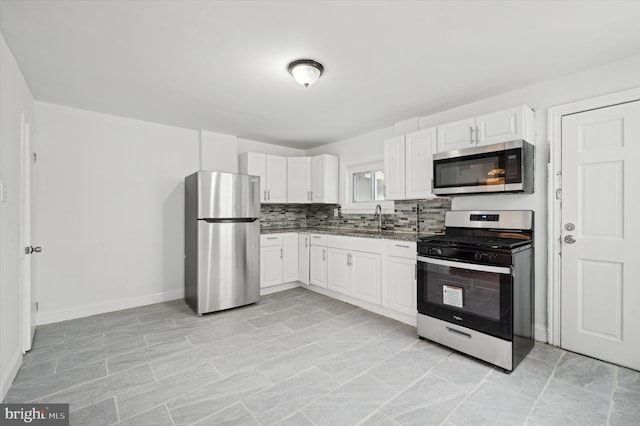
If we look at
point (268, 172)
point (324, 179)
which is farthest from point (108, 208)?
point (324, 179)

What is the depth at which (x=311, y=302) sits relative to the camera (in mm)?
3990

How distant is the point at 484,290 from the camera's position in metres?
2.37

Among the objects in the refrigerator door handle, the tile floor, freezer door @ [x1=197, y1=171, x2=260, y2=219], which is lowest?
the tile floor

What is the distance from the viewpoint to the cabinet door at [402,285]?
3.10 meters

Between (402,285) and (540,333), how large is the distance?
1264mm

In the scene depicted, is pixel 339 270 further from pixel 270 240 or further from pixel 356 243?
pixel 270 240

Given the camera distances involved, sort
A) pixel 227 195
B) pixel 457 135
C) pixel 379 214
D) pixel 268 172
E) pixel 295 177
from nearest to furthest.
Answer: pixel 457 135 → pixel 227 195 → pixel 379 214 → pixel 268 172 → pixel 295 177

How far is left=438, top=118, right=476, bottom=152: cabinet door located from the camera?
286 cm

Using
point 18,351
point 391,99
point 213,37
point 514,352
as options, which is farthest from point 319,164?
→ point 18,351

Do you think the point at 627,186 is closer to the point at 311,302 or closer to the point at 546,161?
the point at 546,161

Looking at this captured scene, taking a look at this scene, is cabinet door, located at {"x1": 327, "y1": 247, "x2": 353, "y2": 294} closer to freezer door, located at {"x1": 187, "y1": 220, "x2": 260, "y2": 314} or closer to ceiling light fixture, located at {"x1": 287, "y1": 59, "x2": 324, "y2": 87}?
freezer door, located at {"x1": 187, "y1": 220, "x2": 260, "y2": 314}

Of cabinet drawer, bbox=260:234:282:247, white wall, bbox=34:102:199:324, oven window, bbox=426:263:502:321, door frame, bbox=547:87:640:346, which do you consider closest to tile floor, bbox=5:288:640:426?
door frame, bbox=547:87:640:346

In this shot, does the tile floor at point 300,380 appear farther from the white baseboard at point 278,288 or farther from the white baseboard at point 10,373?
the white baseboard at point 278,288

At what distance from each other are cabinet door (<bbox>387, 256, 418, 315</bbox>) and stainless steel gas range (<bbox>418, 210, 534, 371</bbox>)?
1.01 feet
